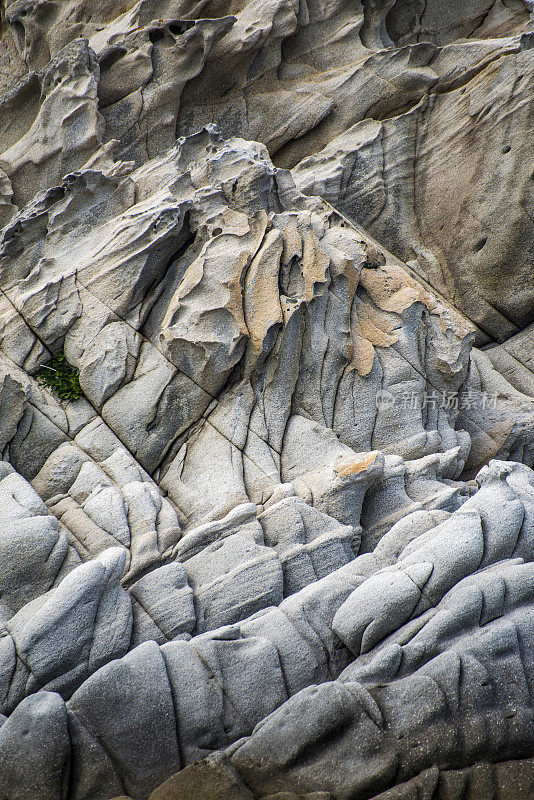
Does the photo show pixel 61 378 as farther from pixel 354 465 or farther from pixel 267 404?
pixel 354 465

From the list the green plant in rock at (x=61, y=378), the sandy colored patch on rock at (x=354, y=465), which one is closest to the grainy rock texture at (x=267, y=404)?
the sandy colored patch on rock at (x=354, y=465)

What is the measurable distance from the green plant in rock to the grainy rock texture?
0.52 feet

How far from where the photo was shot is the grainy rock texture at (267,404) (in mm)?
9078

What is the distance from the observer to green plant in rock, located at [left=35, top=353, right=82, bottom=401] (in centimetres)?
1547

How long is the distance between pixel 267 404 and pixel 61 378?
5.36 m

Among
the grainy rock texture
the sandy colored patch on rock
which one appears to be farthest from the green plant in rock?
the sandy colored patch on rock

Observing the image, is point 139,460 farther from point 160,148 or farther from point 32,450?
point 160,148

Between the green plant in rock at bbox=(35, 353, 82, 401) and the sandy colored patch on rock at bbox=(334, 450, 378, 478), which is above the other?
the green plant in rock at bbox=(35, 353, 82, 401)

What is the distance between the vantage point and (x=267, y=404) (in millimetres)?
15930

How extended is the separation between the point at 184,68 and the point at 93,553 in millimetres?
18967

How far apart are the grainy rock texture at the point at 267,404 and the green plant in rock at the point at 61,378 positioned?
0.16 m

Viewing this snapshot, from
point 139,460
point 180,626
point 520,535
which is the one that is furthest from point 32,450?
point 520,535

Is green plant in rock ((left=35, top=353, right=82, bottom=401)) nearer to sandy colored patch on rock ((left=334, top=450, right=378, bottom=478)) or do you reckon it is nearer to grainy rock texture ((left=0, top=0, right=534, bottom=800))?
grainy rock texture ((left=0, top=0, right=534, bottom=800))

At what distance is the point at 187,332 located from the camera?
15.5 m
